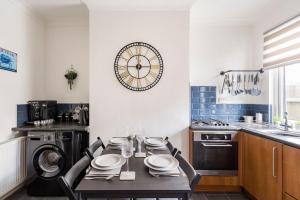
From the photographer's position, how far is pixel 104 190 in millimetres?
1147

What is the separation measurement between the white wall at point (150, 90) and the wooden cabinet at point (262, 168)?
83 centimetres

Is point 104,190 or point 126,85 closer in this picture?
point 104,190

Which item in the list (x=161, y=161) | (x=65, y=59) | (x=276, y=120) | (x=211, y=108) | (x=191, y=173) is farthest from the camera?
(x=65, y=59)

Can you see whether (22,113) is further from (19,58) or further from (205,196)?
(205,196)

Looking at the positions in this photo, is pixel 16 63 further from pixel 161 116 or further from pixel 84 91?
pixel 161 116

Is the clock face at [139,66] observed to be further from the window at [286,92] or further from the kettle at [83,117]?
the window at [286,92]

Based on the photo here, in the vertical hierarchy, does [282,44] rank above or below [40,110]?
above

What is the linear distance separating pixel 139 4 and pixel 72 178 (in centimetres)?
237

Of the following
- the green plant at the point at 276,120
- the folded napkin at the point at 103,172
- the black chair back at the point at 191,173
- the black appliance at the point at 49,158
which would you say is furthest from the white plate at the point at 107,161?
the green plant at the point at 276,120

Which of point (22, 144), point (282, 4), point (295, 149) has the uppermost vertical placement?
point (282, 4)

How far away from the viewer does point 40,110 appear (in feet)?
10.1

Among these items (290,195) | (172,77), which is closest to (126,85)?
(172,77)

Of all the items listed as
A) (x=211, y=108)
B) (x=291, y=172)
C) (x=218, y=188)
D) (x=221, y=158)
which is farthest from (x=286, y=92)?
(x=218, y=188)

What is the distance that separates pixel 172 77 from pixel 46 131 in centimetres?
184
